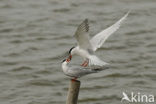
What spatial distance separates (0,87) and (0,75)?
67 cm

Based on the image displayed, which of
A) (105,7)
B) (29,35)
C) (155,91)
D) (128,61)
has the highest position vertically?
(105,7)

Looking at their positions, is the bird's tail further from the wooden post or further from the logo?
the logo

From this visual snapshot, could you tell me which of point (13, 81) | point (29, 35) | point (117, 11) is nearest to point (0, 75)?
point (13, 81)

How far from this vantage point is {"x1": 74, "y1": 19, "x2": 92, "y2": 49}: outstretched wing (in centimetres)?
716

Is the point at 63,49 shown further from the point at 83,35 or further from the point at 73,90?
the point at 73,90

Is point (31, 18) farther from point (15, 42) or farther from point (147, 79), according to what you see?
point (147, 79)

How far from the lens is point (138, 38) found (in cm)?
1302

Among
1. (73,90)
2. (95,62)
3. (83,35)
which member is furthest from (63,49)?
(73,90)

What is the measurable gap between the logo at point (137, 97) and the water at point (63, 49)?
0.48ft

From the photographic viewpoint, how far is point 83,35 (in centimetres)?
725

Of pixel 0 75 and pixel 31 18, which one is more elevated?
pixel 31 18

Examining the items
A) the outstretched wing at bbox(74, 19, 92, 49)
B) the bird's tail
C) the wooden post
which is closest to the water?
the outstretched wing at bbox(74, 19, 92, 49)

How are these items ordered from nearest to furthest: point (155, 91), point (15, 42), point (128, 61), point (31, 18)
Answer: point (155, 91), point (128, 61), point (15, 42), point (31, 18)

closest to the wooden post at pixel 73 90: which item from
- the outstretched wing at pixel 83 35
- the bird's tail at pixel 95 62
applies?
the bird's tail at pixel 95 62
